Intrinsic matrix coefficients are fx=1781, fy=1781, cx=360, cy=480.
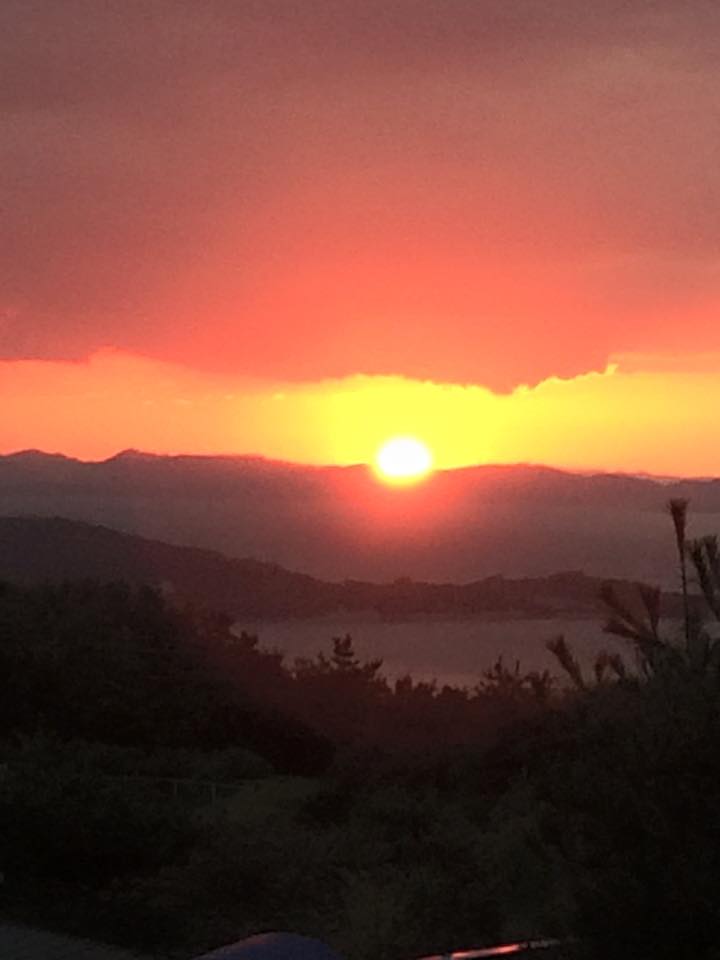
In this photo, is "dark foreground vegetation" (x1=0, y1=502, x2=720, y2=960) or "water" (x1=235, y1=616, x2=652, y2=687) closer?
"dark foreground vegetation" (x1=0, y1=502, x2=720, y2=960)

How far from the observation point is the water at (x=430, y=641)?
1793 inches

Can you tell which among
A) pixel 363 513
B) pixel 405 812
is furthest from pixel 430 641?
pixel 405 812

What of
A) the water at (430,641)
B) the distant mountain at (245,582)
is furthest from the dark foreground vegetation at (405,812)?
the distant mountain at (245,582)

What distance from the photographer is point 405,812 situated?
60.0 feet

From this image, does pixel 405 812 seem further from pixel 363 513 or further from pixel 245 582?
pixel 363 513

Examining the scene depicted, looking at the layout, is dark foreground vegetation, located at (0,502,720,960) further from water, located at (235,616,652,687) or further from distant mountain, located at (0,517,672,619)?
distant mountain, located at (0,517,672,619)

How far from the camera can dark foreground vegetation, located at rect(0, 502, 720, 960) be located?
1058 centimetres

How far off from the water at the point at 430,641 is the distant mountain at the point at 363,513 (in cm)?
608

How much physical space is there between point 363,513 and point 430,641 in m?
34.0

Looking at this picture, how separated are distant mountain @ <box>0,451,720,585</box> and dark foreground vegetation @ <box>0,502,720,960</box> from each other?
30.9 meters

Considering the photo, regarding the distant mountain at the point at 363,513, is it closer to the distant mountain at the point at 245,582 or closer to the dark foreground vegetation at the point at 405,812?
the distant mountain at the point at 245,582

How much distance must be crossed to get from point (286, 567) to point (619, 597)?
65.3 meters

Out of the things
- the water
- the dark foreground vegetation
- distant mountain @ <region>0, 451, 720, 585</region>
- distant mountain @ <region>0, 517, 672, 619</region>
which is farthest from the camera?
distant mountain @ <region>0, 451, 720, 585</region>

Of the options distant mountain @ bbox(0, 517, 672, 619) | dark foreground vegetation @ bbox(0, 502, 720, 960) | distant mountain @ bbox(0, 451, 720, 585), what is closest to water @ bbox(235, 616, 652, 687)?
distant mountain @ bbox(0, 517, 672, 619)
